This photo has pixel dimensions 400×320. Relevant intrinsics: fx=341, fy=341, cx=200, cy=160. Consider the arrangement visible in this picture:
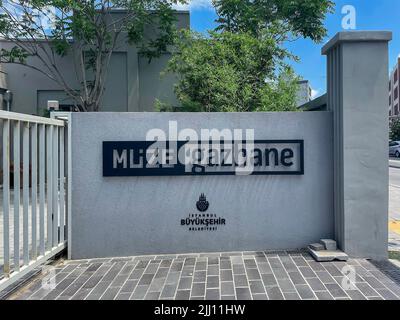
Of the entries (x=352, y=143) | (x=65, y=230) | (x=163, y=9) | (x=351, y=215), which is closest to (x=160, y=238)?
(x=65, y=230)

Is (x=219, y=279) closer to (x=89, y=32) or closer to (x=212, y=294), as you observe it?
(x=212, y=294)

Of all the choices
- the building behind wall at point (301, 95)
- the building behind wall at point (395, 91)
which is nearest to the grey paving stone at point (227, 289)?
the building behind wall at point (301, 95)

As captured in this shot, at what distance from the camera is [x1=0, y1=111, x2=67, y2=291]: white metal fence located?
3.86 meters

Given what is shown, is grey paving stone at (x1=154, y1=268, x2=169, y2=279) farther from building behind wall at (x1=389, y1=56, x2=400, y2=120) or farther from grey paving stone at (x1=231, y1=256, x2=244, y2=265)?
building behind wall at (x1=389, y1=56, x2=400, y2=120)

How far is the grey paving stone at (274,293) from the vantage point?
3691mm

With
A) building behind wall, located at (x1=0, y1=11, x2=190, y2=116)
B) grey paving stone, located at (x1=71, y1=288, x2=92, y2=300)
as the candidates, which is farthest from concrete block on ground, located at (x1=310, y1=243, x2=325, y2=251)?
building behind wall, located at (x1=0, y1=11, x2=190, y2=116)

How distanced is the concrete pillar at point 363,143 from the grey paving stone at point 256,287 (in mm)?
1630

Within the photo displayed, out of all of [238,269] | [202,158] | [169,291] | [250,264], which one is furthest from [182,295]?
[202,158]

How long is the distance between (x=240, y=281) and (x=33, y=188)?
9.42 ft

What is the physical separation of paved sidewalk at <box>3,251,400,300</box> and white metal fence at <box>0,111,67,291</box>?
337 millimetres

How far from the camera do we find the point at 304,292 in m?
3.80

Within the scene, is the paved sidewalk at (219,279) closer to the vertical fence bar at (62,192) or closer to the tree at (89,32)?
the vertical fence bar at (62,192)

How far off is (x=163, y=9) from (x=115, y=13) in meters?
2.39

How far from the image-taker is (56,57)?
14.2 m
